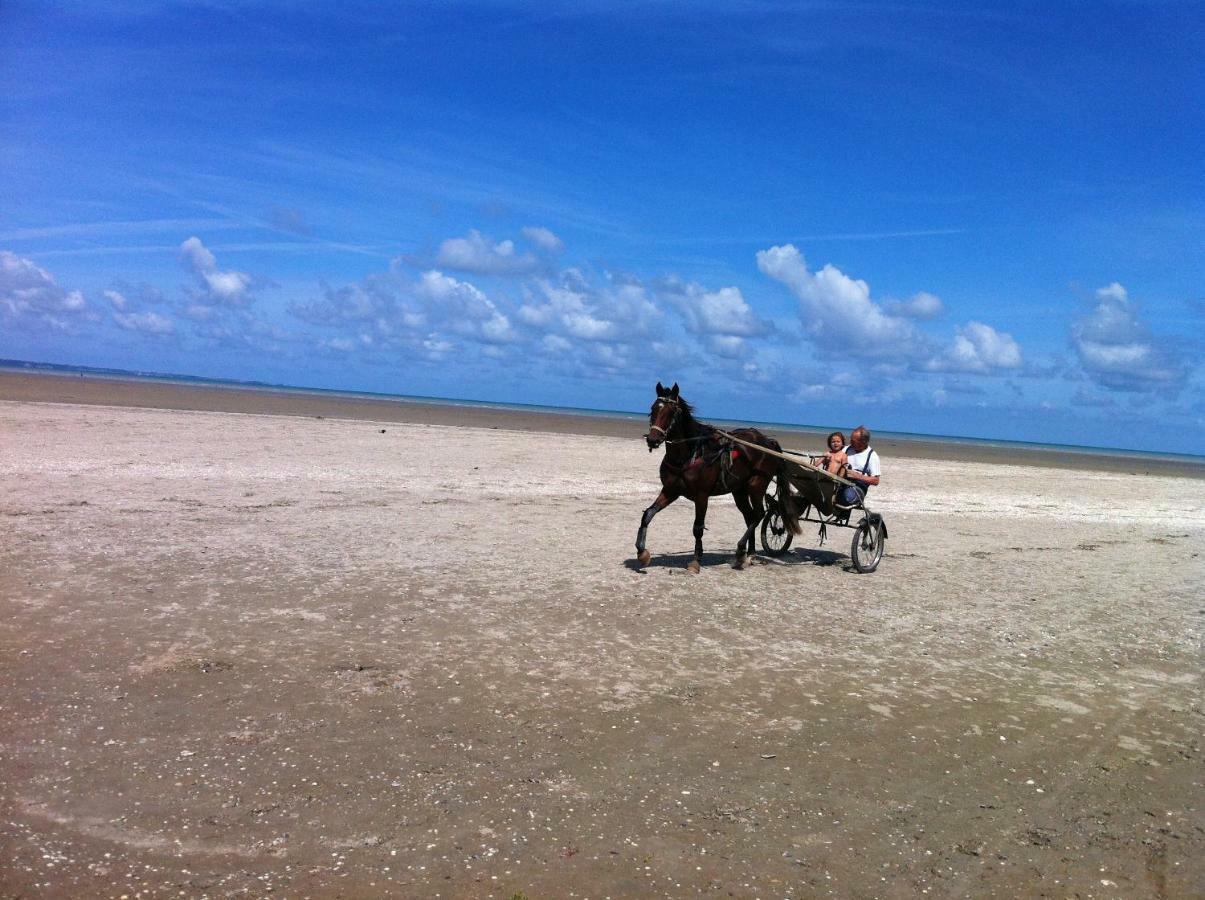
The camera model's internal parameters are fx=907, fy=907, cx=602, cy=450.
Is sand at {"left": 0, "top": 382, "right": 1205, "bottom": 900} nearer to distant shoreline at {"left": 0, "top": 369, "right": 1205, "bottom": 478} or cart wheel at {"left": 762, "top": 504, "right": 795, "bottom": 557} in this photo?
cart wheel at {"left": 762, "top": 504, "right": 795, "bottom": 557}

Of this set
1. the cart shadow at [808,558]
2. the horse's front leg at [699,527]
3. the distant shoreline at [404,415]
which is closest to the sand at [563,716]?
the cart shadow at [808,558]

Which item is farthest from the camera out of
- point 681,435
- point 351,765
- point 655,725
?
point 681,435

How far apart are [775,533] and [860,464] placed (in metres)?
1.62

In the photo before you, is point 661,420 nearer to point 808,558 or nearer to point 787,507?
point 787,507

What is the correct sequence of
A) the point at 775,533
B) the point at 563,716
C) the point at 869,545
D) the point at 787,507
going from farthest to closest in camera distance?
the point at 775,533 → the point at 787,507 → the point at 869,545 → the point at 563,716

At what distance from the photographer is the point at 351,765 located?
5375 mm

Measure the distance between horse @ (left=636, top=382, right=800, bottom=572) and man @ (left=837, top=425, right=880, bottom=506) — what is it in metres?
1.01

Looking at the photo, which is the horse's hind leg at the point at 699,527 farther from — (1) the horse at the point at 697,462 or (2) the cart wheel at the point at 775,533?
(2) the cart wheel at the point at 775,533

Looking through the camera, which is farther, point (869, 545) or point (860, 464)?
point (860, 464)

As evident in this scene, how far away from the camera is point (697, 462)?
11.7m

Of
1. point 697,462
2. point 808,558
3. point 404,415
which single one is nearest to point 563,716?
point 697,462

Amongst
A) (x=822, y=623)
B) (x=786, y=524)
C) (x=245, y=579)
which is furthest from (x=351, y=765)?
(x=786, y=524)

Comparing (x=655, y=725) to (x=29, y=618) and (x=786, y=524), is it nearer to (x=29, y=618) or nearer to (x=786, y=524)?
(x=29, y=618)

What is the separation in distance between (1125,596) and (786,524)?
4.42m
